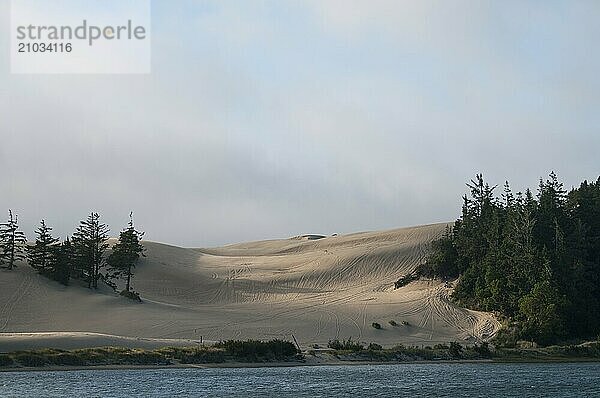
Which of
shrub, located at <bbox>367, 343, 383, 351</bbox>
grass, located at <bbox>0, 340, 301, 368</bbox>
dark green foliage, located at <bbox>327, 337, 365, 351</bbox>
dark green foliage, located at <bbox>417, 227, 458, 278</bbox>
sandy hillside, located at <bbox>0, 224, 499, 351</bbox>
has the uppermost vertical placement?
dark green foliage, located at <bbox>417, 227, 458, 278</bbox>

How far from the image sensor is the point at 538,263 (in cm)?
6412

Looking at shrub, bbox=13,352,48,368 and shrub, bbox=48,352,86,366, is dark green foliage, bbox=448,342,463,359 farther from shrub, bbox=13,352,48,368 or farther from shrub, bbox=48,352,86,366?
shrub, bbox=13,352,48,368

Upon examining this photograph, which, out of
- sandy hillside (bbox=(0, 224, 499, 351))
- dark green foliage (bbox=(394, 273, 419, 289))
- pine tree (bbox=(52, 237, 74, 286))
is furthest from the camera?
dark green foliage (bbox=(394, 273, 419, 289))

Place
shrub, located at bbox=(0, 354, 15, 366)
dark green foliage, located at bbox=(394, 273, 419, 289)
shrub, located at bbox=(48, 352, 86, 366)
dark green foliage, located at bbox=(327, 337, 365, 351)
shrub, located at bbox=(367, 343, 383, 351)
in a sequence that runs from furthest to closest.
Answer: dark green foliage, located at bbox=(394, 273, 419, 289) < shrub, located at bbox=(367, 343, 383, 351) < dark green foliage, located at bbox=(327, 337, 365, 351) < shrub, located at bbox=(48, 352, 86, 366) < shrub, located at bbox=(0, 354, 15, 366)

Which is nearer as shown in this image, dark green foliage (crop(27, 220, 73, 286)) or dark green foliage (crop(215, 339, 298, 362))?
dark green foliage (crop(215, 339, 298, 362))

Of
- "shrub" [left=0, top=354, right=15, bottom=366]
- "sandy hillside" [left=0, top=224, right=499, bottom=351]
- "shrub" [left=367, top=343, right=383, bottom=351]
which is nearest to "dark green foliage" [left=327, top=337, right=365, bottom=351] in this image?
"shrub" [left=367, top=343, right=383, bottom=351]

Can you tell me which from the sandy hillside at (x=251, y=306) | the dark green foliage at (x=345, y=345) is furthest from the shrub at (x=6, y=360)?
the dark green foliage at (x=345, y=345)

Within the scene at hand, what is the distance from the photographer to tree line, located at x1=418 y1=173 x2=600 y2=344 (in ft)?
203

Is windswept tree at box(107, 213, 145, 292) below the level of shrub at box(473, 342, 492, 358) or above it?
above

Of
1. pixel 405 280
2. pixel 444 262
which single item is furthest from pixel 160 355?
pixel 405 280

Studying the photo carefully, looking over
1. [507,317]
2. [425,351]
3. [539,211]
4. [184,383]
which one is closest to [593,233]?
[539,211]

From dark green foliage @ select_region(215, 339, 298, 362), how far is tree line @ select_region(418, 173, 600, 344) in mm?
17781

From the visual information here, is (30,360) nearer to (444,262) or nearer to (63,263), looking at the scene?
(63,263)

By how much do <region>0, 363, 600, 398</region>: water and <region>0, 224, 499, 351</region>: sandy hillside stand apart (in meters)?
8.62
